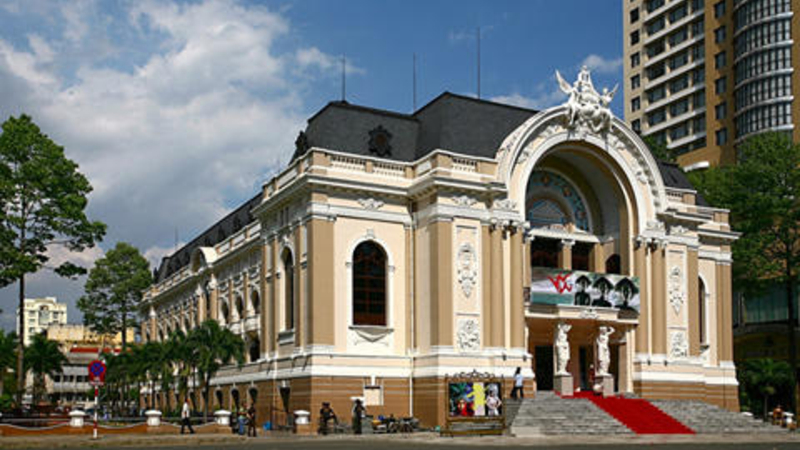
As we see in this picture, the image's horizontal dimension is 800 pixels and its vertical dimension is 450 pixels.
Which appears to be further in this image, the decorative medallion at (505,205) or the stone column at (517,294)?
the decorative medallion at (505,205)

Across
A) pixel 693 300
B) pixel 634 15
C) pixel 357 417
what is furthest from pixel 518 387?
pixel 634 15

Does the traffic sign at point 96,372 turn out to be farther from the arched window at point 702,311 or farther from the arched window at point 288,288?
the arched window at point 702,311

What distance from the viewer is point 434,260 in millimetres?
43031

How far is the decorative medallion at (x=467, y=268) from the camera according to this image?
43.1 m

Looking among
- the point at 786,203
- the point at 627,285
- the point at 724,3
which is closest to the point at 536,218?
the point at 627,285

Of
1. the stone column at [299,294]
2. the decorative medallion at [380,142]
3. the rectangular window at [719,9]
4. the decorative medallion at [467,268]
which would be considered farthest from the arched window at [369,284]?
A: the rectangular window at [719,9]

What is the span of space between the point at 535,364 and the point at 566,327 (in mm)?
3272

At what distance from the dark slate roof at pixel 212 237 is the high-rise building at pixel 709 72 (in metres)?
49.3

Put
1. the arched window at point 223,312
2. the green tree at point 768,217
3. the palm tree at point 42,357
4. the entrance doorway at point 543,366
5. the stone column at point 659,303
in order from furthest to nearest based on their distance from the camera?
1. the palm tree at point 42,357
2. the green tree at point 768,217
3. the arched window at point 223,312
4. the entrance doorway at point 543,366
5. the stone column at point 659,303

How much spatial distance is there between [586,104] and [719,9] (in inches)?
2154

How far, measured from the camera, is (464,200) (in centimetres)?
4366

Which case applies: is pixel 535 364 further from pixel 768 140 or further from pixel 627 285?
pixel 768 140

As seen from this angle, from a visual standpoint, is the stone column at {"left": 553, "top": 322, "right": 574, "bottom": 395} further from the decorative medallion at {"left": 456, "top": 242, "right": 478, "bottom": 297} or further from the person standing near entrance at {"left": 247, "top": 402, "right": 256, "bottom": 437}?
the person standing near entrance at {"left": 247, "top": 402, "right": 256, "bottom": 437}

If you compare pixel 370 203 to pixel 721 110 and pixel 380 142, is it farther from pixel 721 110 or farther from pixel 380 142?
pixel 721 110
